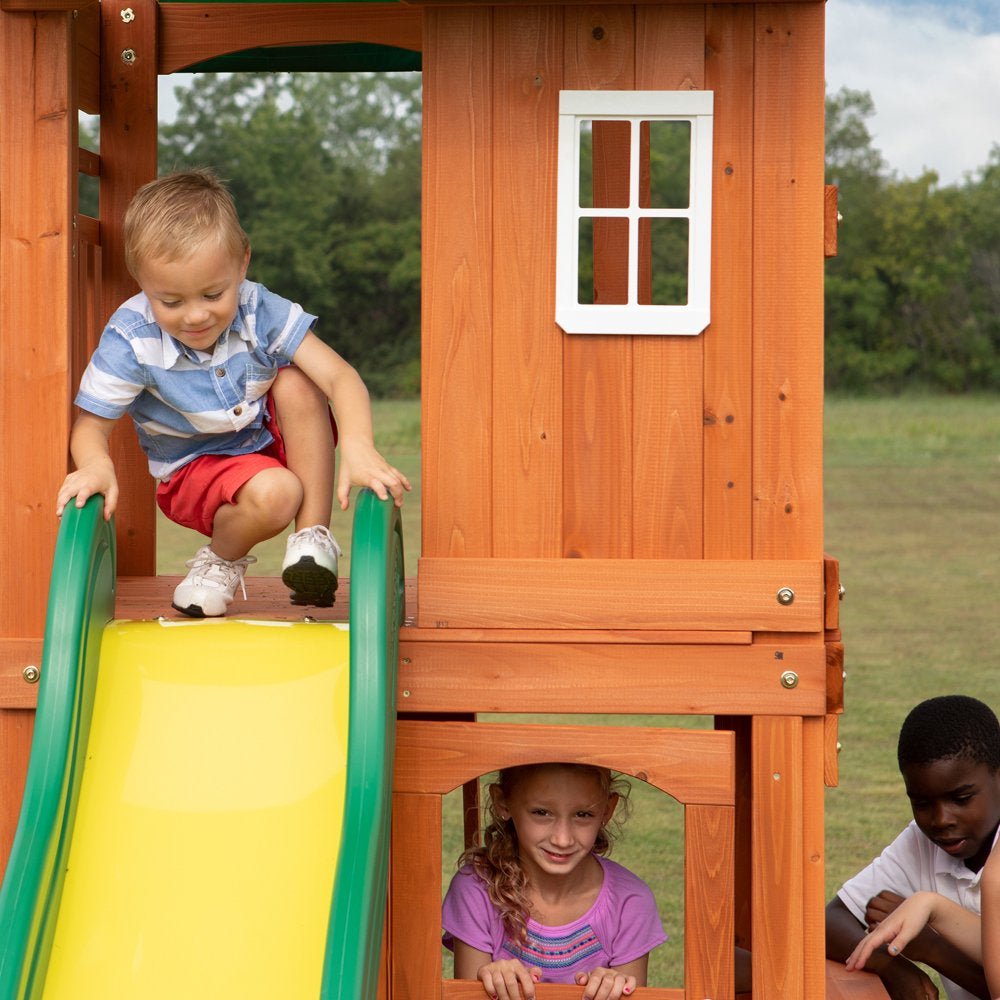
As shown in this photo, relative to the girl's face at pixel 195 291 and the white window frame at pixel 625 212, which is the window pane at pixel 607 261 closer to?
the white window frame at pixel 625 212

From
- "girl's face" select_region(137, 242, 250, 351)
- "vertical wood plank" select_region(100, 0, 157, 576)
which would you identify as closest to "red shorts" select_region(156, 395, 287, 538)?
"girl's face" select_region(137, 242, 250, 351)

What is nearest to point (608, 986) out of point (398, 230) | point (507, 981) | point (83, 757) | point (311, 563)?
point (507, 981)

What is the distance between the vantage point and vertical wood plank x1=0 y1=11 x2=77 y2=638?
11.6ft

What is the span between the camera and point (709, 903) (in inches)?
140

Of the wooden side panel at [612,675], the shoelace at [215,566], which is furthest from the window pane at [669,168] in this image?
the wooden side panel at [612,675]

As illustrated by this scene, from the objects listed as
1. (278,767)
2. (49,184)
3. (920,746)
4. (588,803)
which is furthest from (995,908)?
(49,184)

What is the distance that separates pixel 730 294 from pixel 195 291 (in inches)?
48.7

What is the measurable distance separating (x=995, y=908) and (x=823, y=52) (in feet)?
6.93

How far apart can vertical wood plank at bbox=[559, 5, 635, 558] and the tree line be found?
79.7ft

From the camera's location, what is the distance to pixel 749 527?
3.54 meters

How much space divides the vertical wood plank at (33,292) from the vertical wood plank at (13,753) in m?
0.19

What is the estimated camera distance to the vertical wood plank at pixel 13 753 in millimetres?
3568

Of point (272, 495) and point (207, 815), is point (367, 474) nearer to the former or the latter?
point (272, 495)

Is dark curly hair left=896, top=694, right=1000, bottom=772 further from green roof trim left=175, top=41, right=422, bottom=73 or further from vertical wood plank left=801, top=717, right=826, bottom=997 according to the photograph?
green roof trim left=175, top=41, right=422, bottom=73
